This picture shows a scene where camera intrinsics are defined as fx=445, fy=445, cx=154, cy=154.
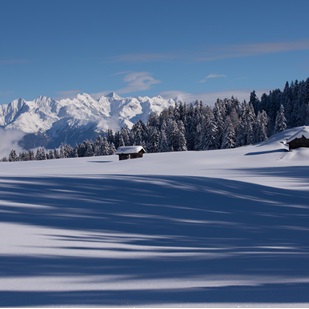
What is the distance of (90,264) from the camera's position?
773 centimetres

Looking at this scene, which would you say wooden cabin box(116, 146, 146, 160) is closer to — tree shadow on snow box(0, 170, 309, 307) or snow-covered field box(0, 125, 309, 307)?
tree shadow on snow box(0, 170, 309, 307)

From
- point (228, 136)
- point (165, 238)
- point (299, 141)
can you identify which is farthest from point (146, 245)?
point (228, 136)

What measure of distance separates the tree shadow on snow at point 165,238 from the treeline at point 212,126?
260ft

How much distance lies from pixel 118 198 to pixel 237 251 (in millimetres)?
7804

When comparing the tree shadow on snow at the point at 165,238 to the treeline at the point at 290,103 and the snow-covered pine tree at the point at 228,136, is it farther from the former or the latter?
the treeline at the point at 290,103

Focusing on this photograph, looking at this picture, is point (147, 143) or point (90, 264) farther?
point (147, 143)

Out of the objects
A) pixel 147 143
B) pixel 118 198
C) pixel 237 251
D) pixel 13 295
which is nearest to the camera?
pixel 13 295

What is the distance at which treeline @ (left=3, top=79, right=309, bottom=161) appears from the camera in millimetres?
100625

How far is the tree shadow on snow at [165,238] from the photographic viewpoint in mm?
5988

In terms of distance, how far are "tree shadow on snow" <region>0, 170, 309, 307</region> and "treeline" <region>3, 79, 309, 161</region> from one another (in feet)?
260

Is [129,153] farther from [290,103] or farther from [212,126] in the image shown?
[290,103]

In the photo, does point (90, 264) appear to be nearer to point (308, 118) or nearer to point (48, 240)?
point (48, 240)

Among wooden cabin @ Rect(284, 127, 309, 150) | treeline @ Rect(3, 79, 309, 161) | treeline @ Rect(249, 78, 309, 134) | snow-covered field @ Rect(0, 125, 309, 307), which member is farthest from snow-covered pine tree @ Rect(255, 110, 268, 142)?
snow-covered field @ Rect(0, 125, 309, 307)

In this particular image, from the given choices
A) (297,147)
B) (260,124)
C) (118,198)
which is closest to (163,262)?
(118,198)
